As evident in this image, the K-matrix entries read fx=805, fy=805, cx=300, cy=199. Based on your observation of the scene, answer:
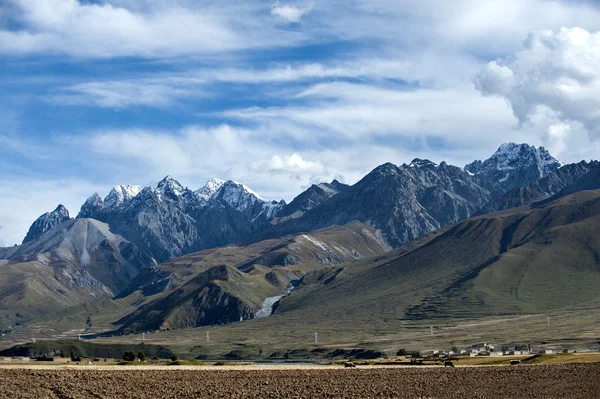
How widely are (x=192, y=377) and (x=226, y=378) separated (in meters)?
4.95

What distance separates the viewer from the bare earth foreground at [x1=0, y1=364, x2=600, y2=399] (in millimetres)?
85000

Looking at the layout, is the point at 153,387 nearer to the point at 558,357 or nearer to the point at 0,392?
the point at 0,392

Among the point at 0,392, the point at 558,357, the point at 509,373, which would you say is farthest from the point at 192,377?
the point at 558,357

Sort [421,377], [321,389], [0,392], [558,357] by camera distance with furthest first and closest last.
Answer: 1. [558,357]
2. [421,377]
3. [321,389]
4. [0,392]

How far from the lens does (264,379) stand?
104750 mm

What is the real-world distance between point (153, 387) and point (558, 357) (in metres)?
101

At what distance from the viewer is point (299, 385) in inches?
3834

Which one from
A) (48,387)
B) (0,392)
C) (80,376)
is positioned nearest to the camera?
(0,392)

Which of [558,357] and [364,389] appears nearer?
[364,389]

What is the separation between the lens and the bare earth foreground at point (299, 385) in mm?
85000

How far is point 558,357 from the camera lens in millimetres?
163375

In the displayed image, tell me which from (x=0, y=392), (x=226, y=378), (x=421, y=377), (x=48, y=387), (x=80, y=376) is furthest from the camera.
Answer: (x=421, y=377)

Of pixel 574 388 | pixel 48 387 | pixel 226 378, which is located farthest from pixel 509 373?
pixel 48 387

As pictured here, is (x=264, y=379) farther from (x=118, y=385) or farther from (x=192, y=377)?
(x=118, y=385)
